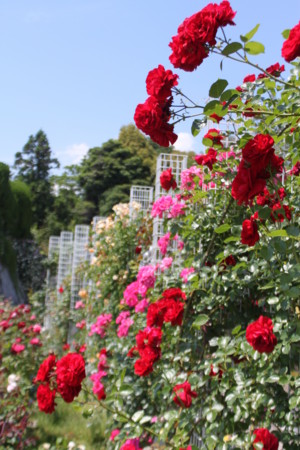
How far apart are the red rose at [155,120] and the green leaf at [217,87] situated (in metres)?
0.19

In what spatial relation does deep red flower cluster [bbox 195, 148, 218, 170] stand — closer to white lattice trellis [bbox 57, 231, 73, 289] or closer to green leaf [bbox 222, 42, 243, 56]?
green leaf [bbox 222, 42, 243, 56]

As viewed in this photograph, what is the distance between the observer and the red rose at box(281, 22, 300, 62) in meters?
1.34

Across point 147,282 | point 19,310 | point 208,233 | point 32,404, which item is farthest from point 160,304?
point 19,310

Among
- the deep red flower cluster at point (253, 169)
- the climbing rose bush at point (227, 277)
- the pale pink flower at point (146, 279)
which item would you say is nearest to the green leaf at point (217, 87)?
the climbing rose bush at point (227, 277)

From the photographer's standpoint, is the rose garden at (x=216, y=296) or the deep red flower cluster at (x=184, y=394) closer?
the rose garden at (x=216, y=296)

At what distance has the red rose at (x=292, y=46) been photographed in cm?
134

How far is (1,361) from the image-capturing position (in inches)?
191

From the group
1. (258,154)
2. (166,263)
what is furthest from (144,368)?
(166,263)

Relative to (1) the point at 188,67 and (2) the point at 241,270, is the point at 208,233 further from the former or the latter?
(1) the point at 188,67

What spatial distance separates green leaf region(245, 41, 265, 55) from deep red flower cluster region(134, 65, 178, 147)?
245 mm

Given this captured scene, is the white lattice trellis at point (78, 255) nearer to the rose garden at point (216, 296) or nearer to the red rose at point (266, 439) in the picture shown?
the rose garden at point (216, 296)

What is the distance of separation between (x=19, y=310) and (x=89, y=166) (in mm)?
20904

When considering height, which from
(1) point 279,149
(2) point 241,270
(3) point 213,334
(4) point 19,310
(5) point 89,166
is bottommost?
(4) point 19,310

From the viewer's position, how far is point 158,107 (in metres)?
1.49
